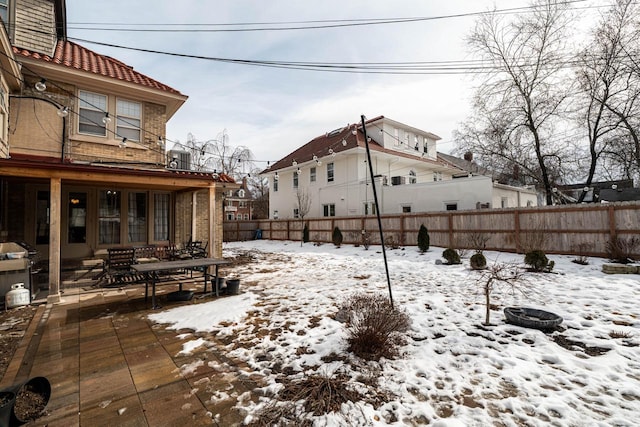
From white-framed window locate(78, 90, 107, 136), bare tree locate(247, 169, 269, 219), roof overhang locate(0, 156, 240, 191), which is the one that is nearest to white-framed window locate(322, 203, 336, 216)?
roof overhang locate(0, 156, 240, 191)

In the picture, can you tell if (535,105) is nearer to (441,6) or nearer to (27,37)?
(441,6)

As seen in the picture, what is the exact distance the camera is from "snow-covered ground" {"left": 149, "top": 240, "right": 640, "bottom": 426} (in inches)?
103

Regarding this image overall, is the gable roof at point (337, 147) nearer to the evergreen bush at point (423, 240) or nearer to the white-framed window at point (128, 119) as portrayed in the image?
the evergreen bush at point (423, 240)

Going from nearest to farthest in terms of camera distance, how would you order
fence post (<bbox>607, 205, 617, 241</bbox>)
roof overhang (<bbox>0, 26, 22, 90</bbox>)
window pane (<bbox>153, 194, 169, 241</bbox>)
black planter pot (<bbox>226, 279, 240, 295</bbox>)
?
roof overhang (<bbox>0, 26, 22, 90</bbox>)
black planter pot (<bbox>226, 279, 240, 295</bbox>)
fence post (<bbox>607, 205, 617, 241</bbox>)
window pane (<bbox>153, 194, 169, 241</bbox>)

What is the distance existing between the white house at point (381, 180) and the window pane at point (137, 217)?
10362 millimetres

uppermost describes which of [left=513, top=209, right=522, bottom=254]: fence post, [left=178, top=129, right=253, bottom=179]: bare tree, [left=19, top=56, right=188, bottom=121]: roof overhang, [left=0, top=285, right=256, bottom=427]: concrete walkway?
[left=178, top=129, right=253, bottom=179]: bare tree

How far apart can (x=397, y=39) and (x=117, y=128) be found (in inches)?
393

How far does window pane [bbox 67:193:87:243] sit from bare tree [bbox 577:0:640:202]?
2358cm

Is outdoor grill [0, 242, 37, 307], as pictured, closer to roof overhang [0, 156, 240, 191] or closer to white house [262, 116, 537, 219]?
roof overhang [0, 156, 240, 191]

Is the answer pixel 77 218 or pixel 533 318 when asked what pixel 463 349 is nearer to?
pixel 533 318

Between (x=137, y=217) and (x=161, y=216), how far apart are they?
0.77 meters

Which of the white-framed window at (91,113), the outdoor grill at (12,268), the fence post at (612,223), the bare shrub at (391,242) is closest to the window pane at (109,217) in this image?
the white-framed window at (91,113)

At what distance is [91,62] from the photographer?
32.2ft

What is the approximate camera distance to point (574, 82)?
1555 cm
